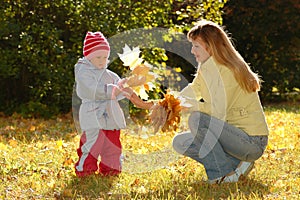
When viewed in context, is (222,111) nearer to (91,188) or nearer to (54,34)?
(91,188)

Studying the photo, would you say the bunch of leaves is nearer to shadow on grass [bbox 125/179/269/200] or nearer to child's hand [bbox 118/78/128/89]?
child's hand [bbox 118/78/128/89]

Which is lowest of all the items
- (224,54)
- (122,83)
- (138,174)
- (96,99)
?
(138,174)

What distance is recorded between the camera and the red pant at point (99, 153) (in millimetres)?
4812

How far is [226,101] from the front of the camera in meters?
4.37

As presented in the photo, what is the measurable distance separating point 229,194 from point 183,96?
94 cm

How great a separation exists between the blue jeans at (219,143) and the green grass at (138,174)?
16 cm

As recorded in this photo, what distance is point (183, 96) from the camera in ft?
15.3

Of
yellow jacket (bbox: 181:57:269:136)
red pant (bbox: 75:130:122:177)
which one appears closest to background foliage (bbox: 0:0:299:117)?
red pant (bbox: 75:130:122:177)

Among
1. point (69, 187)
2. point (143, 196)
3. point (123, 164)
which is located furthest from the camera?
point (123, 164)

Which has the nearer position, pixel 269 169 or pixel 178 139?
pixel 178 139

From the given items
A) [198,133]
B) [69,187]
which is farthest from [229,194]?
[69,187]

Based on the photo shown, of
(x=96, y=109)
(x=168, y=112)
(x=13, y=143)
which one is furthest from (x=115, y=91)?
(x=13, y=143)

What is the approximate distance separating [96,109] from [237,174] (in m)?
1.25

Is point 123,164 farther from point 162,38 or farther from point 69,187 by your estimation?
point 162,38
